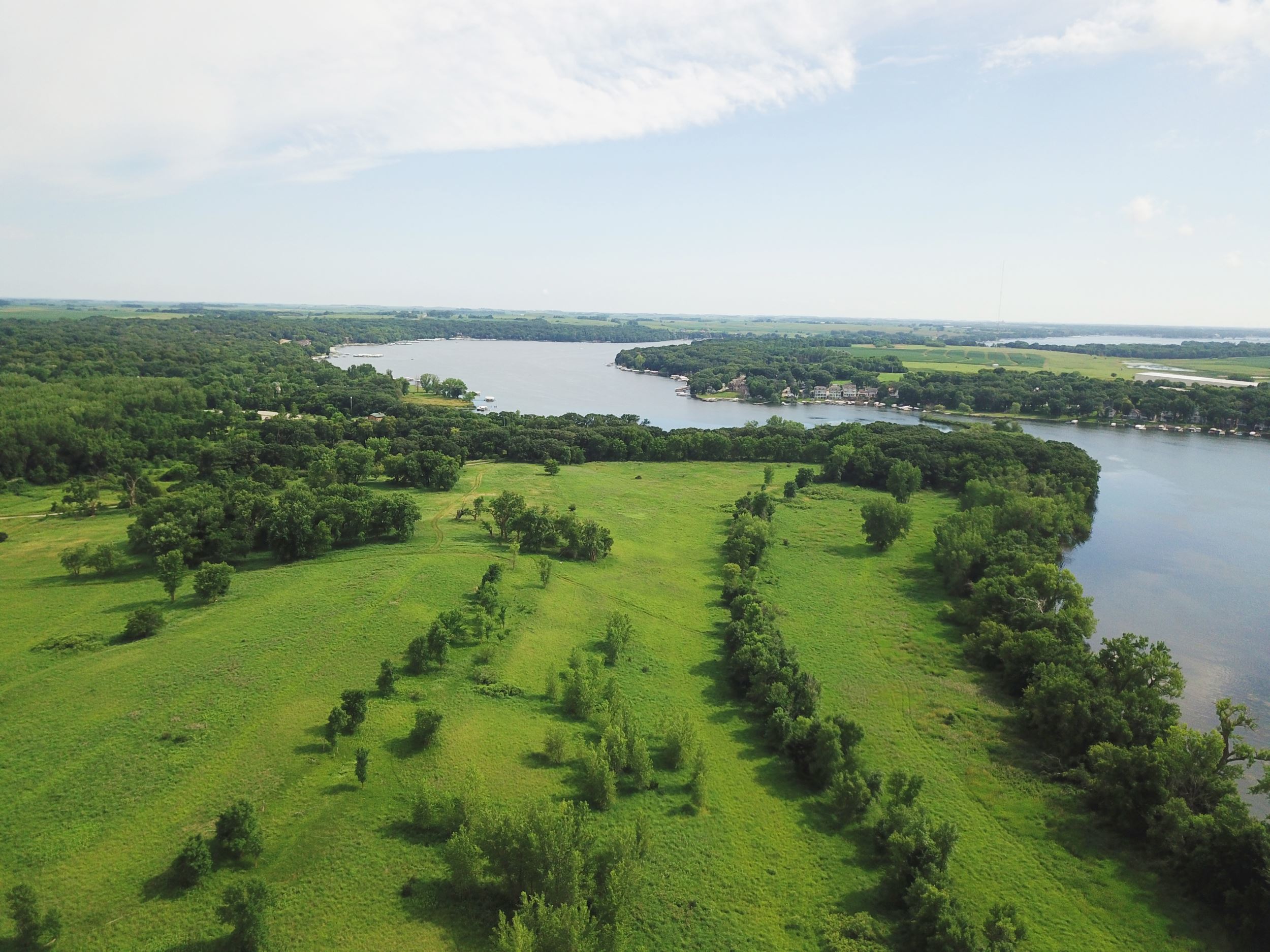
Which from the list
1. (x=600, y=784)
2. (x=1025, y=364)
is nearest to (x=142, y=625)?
(x=600, y=784)

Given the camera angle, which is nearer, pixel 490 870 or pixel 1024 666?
pixel 490 870

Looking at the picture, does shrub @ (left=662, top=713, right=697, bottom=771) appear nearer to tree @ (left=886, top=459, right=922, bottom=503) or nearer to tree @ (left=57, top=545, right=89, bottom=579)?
tree @ (left=57, top=545, right=89, bottom=579)

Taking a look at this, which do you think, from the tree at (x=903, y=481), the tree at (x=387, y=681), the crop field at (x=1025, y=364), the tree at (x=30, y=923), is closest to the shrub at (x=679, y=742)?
the tree at (x=387, y=681)

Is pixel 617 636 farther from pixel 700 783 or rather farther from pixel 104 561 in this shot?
pixel 104 561

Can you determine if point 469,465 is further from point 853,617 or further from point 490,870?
point 490,870

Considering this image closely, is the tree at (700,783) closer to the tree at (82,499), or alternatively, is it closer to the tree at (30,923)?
the tree at (30,923)

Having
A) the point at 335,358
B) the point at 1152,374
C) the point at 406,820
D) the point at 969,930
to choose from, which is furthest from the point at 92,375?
the point at 1152,374
